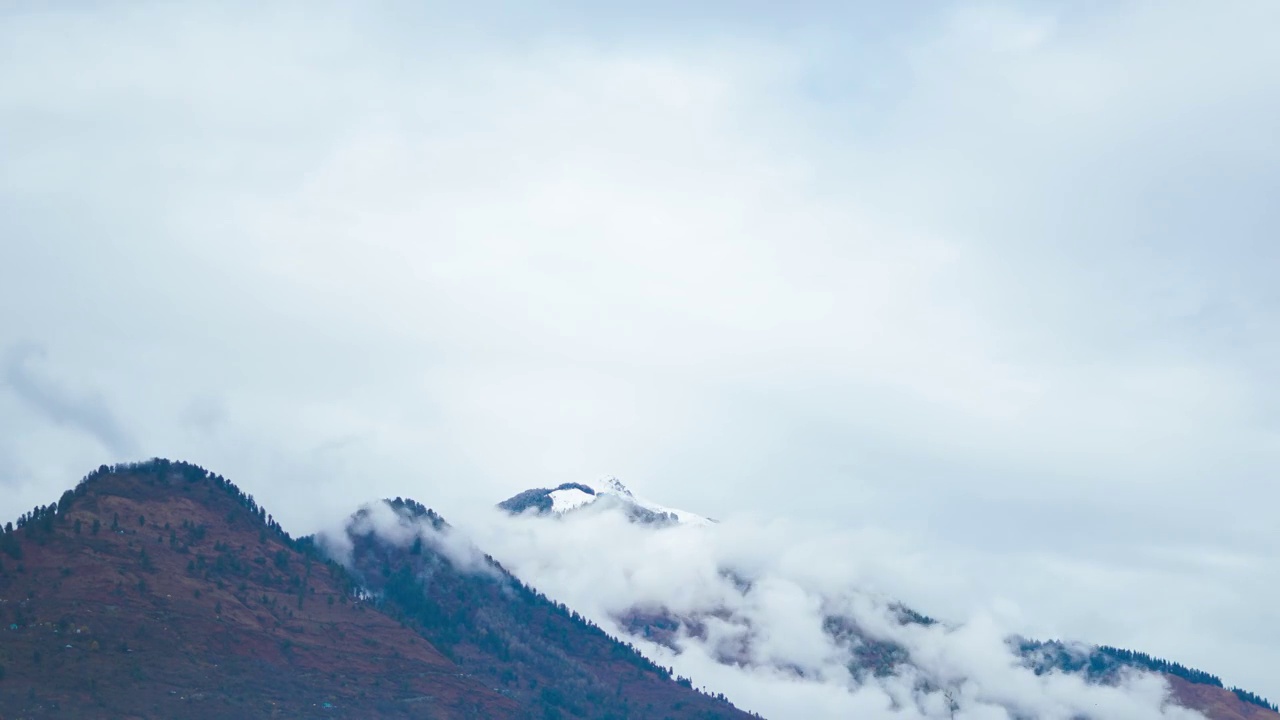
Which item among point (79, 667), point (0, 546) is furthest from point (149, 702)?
point (0, 546)

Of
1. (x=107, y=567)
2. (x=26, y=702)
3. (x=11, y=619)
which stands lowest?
(x=26, y=702)

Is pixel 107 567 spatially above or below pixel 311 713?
above

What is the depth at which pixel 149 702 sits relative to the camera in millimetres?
169750

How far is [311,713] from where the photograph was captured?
19225 cm

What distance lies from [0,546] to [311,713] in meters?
55.2

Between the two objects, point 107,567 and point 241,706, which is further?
point 107,567

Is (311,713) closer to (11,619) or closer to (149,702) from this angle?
(149,702)

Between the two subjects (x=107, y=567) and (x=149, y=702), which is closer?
(x=149, y=702)

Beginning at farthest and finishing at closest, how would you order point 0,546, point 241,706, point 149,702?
1. point 0,546
2. point 241,706
3. point 149,702

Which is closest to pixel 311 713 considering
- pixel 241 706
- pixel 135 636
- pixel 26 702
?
pixel 241 706

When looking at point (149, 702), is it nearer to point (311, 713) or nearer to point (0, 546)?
point (311, 713)

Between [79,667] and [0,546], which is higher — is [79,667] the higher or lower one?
the lower one

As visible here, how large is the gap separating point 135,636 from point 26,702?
2555 cm

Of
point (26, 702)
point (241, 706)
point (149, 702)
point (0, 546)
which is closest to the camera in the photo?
point (26, 702)
